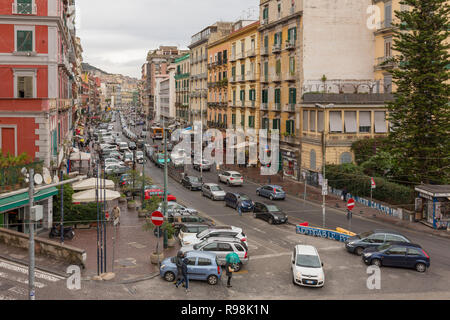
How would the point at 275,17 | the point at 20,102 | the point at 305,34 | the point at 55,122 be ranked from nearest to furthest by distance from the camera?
1. the point at 20,102
2. the point at 55,122
3. the point at 305,34
4. the point at 275,17

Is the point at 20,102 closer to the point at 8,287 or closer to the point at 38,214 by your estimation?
the point at 8,287

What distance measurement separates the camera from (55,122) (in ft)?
119

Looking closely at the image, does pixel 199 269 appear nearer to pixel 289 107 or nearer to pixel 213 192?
pixel 213 192

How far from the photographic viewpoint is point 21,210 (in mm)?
30250

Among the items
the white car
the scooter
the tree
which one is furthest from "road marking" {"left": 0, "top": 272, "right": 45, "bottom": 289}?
the tree

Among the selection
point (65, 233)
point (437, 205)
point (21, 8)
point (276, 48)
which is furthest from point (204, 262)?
point (276, 48)

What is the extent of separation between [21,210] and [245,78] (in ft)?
150

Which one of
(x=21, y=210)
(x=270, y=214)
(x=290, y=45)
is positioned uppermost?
(x=290, y=45)

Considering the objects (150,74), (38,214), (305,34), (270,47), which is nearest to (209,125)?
(270,47)

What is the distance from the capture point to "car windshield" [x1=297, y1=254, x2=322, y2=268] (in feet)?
75.5

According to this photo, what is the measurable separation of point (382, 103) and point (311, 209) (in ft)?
50.3

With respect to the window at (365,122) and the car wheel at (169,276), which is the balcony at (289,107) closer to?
the window at (365,122)

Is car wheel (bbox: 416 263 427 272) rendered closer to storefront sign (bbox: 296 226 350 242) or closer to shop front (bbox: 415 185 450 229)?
storefront sign (bbox: 296 226 350 242)

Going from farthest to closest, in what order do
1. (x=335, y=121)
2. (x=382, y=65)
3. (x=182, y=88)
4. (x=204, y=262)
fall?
1. (x=182, y=88)
2. (x=382, y=65)
3. (x=335, y=121)
4. (x=204, y=262)
